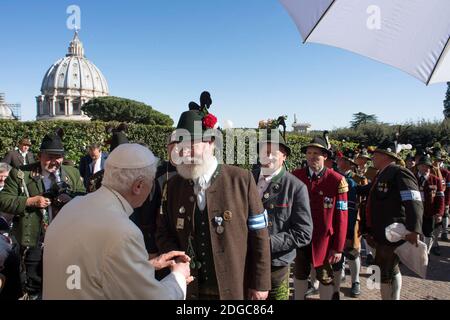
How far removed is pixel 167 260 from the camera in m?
2.35

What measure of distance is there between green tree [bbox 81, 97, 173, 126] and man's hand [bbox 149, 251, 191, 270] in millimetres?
86902

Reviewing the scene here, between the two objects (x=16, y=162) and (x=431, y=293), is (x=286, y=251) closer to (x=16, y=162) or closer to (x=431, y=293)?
(x=431, y=293)

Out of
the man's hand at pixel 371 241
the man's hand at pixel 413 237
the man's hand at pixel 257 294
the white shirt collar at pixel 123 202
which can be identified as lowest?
the man's hand at pixel 371 241

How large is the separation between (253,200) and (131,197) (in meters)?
1.08

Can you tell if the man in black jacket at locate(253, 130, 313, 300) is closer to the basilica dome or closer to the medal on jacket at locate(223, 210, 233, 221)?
the medal on jacket at locate(223, 210, 233, 221)

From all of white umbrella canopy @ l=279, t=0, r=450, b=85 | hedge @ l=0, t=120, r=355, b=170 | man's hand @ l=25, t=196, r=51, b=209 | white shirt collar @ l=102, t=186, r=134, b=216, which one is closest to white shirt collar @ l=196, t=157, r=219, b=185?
white shirt collar @ l=102, t=186, r=134, b=216

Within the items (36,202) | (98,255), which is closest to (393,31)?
(98,255)

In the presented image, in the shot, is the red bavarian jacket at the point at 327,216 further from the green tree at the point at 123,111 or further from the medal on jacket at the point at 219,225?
the green tree at the point at 123,111

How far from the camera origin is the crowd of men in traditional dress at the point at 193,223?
175cm

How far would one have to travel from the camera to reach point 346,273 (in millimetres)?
6805

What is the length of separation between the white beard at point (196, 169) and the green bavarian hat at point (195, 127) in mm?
178

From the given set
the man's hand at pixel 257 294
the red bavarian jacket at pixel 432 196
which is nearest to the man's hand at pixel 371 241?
the man's hand at pixel 257 294

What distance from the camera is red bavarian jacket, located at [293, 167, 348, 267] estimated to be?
429 centimetres
